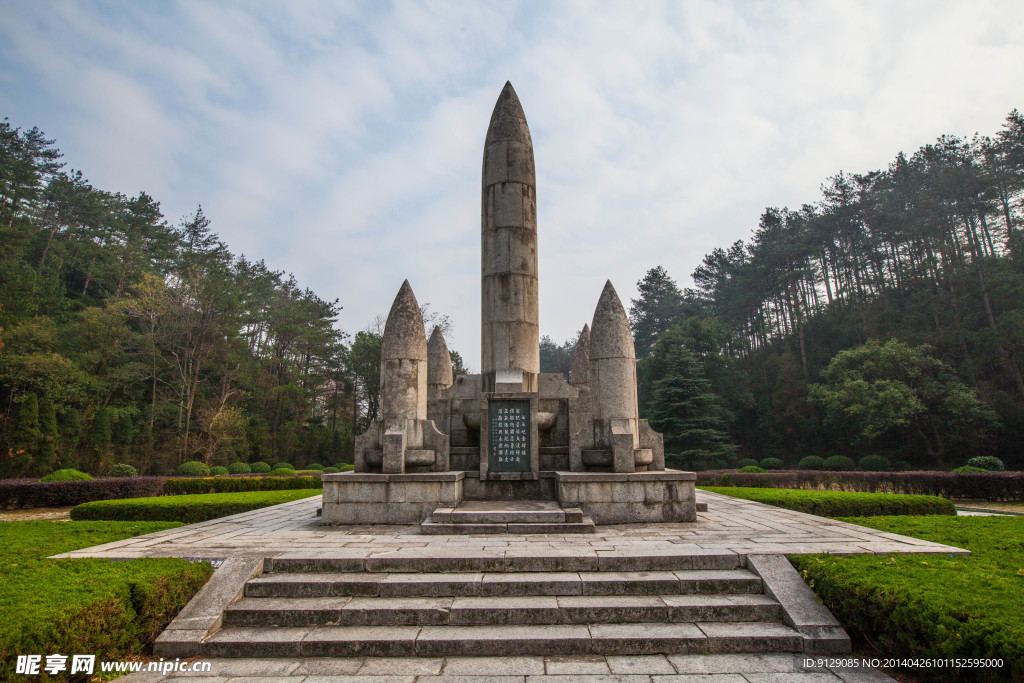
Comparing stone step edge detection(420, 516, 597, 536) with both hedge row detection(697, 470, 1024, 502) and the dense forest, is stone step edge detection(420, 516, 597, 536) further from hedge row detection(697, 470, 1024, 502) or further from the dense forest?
the dense forest

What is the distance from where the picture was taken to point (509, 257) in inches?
445

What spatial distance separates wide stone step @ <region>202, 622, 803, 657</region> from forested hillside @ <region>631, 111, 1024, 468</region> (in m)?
27.1

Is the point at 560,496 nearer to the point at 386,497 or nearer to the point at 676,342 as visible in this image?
the point at 386,497

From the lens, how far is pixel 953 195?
3247 centimetres

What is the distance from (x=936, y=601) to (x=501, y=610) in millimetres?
3298

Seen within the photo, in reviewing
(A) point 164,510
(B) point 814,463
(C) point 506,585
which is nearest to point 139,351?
(A) point 164,510

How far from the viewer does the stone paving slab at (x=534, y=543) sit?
5926mm

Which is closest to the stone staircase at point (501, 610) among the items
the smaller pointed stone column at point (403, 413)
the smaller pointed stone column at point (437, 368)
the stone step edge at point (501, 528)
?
the stone step edge at point (501, 528)

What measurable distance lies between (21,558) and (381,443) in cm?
483

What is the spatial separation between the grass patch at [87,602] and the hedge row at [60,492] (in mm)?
11212

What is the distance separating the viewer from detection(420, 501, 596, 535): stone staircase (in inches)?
301

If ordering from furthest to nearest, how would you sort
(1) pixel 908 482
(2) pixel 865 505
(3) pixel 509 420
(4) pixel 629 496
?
(1) pixel 908 482 → (2) pixel 865 505 → (3) pixel 509 420 → (4) pixel 629 496

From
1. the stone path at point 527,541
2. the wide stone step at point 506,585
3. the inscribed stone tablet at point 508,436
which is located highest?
the inscribed stone tablet at point 508,436

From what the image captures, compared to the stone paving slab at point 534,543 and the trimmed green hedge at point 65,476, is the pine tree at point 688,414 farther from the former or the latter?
the trimmed green hedge at point 65,476
